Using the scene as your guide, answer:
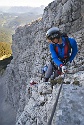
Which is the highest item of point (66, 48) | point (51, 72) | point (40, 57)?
point (66, 48)

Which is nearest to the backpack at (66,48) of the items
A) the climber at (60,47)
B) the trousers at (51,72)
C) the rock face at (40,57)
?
the climber at (60,47)

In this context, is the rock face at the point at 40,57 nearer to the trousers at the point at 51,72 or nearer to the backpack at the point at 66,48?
the trousers at the point at 51,72

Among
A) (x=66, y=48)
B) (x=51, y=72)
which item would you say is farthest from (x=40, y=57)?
(x=66, y=48)

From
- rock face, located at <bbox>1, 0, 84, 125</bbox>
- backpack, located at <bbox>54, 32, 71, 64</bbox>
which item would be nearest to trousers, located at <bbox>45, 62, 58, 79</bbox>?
rock face, located at <bbox>1, 0, 84, 125</bbox>

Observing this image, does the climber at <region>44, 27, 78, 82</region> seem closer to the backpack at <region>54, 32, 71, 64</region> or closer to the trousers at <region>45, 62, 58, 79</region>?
the backpack at <region>54, 32, 71, 64</region>

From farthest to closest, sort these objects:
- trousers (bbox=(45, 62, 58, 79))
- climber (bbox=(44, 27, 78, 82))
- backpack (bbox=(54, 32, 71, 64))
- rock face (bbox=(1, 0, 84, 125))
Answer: trousers (bbox=(45, 62, 58, 79)), backpack (bbox=(54, 32, 71, 64)), rock face (bbox=(1, 0, 84, 125)), climber (bbox=(44, 27, 78, 82))

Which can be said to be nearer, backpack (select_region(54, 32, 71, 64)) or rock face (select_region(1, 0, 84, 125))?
rock face (select_region(1, 0, 84, 125))

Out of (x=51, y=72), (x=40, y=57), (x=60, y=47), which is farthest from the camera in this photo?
(x=40, y=57)

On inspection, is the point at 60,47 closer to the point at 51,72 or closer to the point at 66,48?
the point at 66,48

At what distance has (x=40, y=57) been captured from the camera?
2864cm

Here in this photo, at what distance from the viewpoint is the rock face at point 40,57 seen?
11.1m

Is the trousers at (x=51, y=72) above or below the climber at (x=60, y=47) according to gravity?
below

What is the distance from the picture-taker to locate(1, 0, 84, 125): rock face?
1115cm

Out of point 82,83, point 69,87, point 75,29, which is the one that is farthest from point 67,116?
point 75,29
